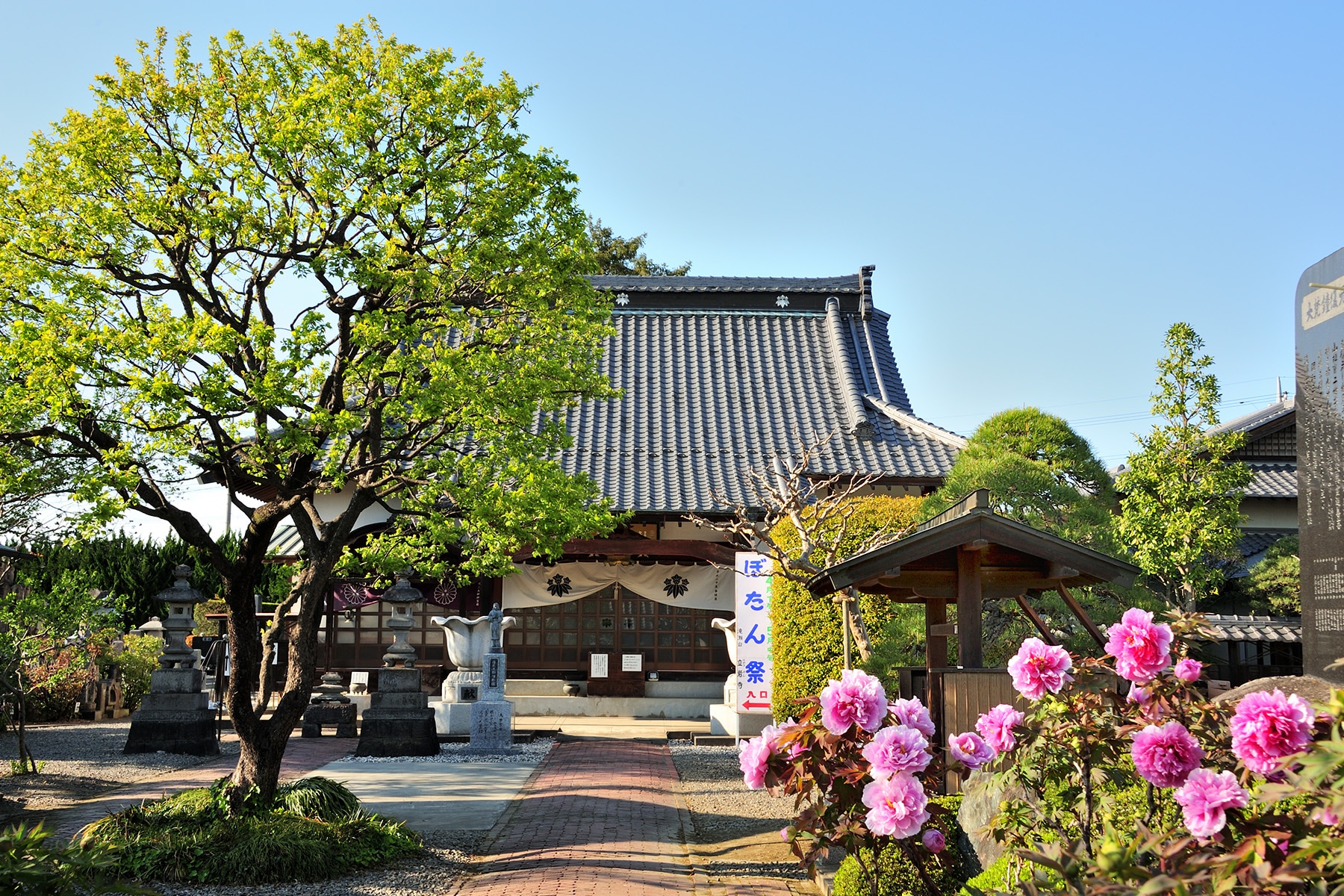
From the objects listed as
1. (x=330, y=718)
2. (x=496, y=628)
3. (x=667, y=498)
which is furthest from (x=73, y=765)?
(x=667, y=498)

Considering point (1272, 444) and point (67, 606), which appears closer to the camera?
point (67, 606)

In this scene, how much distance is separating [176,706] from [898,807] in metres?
13.3

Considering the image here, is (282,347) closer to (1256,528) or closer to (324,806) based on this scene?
(324,806)

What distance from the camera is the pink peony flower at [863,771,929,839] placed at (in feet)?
12.6

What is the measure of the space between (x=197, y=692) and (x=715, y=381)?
12522 millimetres

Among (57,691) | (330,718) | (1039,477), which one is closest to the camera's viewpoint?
(1039,477)

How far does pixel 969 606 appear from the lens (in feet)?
26.3

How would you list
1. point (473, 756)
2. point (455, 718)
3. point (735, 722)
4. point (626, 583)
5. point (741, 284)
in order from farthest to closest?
1. point (741, 284)
2. point (626, 583)
3. point (455, 718)
4. point (735, 722)
5. point (473, 756)

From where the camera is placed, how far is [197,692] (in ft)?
47.7

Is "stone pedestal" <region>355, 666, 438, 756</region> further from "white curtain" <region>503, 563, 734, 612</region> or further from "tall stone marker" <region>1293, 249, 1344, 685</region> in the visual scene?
"tall stone marker" <region>1293, 249, 1344, 685</region>

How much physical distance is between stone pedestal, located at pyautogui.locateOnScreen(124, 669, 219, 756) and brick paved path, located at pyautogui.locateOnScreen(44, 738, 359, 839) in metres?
0.49

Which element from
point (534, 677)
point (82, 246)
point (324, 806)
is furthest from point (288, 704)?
point (534, 677)

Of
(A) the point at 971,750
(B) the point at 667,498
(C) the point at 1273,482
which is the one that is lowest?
(A) the point at 971,750

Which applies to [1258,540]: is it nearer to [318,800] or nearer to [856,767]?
[318,800]
